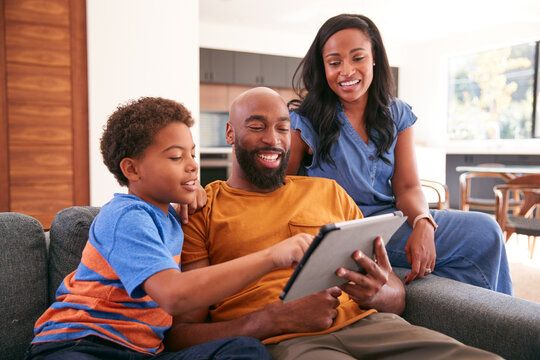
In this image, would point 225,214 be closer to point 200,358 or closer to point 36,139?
point 200,358

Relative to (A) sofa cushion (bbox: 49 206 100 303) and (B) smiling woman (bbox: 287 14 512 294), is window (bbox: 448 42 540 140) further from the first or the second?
(A) sofa cushion (bbox: 49 206 100 303)

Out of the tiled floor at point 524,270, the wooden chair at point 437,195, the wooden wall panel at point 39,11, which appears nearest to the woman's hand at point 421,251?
the wooden chair at point 437,195

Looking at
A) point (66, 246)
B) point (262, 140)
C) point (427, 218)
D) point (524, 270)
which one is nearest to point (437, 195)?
point (524, 270)

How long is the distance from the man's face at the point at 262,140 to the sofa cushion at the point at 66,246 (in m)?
0.51

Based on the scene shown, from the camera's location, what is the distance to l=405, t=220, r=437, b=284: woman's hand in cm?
138

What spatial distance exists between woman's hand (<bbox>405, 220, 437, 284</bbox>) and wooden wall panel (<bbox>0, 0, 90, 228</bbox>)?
2993mm

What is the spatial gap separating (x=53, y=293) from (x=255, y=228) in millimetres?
618

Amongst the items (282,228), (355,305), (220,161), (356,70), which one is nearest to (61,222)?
(282,228)

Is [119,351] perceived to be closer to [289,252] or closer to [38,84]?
[289,252]

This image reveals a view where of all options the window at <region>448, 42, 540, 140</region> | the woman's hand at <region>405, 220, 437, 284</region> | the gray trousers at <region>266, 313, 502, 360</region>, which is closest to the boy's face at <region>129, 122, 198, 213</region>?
the gray trousers at <region>266, 313, 502, 360</region>

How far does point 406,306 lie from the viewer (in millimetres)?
1308

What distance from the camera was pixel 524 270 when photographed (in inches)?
142

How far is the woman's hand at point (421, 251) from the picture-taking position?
1.38m

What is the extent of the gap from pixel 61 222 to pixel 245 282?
73cm
